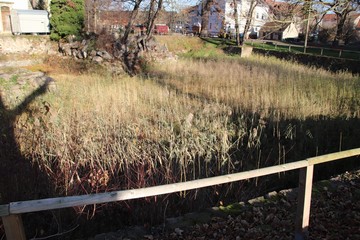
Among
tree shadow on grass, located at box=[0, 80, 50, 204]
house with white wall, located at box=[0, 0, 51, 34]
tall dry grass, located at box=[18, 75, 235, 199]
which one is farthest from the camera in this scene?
house with white wall, located at box=[0, 0, 51, 34]

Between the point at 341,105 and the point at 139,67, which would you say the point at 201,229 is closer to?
the point at 341,105

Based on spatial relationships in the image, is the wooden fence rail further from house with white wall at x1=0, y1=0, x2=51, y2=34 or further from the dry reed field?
house with white wall at x1=0, y1=0, x2=51, y2=34

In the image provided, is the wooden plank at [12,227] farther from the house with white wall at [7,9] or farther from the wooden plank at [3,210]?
the house with white wall at [7,9]

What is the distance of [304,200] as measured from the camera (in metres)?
2.91

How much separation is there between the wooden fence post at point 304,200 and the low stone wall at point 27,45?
64.2 feet

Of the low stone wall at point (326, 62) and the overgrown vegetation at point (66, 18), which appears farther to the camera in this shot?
the overgrown vegetation at point (66, 18)

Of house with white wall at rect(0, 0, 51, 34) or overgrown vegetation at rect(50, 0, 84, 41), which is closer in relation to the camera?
overgrown vegetation at rect(50, 0, 84, 41)

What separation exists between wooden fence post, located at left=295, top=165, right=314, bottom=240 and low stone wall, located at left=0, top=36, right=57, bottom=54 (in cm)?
1957

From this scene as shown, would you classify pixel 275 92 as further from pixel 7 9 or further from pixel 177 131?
pixel 7 9

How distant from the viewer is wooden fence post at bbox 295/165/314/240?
2.87 metres

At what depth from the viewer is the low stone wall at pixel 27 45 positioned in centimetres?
1905

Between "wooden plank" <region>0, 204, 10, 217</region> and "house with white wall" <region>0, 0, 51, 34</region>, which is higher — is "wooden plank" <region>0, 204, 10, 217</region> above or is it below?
below

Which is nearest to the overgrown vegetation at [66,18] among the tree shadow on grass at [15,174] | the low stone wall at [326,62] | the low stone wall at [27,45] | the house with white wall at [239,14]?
the low stone wall at [27,45]

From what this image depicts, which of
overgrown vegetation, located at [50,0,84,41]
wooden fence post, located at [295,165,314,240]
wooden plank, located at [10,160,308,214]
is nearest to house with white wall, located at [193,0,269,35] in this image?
wooden fence post, located at [295,165,314,240]
